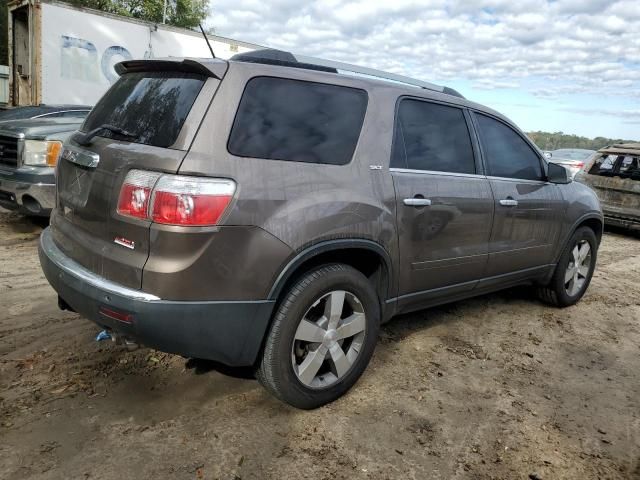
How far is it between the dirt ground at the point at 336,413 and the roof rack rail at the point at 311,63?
5.92 ft

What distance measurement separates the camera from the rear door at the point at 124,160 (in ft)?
7.83

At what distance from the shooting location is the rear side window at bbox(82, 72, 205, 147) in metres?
2.48

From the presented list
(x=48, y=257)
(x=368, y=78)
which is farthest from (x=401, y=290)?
(x=48, y=257)

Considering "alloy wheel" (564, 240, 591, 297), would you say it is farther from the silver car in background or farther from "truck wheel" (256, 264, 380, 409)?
the silver car in background

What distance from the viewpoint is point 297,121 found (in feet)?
8.86

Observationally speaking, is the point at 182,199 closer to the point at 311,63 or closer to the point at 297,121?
the point at 297,121

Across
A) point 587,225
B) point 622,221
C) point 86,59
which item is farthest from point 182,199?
point 86,59

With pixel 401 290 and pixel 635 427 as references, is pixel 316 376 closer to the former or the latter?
pixel 401 290

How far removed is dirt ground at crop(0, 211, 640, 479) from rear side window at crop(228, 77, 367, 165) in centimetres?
137

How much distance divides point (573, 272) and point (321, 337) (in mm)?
3233

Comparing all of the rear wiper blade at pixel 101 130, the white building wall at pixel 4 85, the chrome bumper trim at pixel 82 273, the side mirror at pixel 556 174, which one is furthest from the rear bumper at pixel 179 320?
the white building wall at pixel 4 85

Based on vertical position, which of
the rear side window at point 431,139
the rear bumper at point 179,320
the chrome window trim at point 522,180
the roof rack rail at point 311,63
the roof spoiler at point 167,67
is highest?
the roof rack rail at point 311,63

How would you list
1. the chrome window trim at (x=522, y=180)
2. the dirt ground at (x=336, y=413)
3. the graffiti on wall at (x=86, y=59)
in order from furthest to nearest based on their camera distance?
the graffiti on wall at (x=86, y=59) → the chrome window trim at (x=522, y=180) → the dirt ground at (x=336, y=413)

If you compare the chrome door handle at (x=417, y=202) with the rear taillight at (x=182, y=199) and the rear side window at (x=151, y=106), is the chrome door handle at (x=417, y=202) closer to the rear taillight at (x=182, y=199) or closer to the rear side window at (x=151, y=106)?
the rear taillight at (x=182, y=199)
